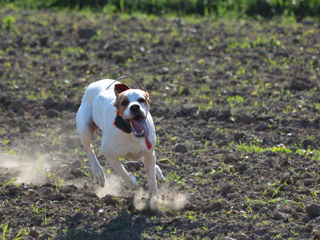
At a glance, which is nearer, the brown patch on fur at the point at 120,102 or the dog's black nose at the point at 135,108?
the dog's black nose at the point at 135,108

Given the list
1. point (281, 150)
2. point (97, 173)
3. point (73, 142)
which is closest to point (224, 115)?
point (281, 150)

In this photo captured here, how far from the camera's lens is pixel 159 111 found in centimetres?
886

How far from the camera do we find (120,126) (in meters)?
5.64

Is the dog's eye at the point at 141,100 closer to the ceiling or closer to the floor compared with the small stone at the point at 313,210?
closer to the ceiling

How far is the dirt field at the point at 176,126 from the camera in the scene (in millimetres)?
5918

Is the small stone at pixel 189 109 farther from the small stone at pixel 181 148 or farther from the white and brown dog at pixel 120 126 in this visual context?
the white and brown dog at pixel 120 126

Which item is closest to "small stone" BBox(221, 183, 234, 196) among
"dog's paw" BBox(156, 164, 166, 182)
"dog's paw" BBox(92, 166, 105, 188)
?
"dog's paw" BBox(156, 164, 166, 182)

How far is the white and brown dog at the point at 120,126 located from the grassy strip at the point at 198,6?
6.89 meters

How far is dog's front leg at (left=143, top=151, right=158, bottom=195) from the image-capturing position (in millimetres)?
6111

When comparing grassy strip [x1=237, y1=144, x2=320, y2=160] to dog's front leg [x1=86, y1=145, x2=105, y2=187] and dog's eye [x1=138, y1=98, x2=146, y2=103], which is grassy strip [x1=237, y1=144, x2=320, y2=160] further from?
dog's eye [x1=138, y1=98, x2=146, y2=103]

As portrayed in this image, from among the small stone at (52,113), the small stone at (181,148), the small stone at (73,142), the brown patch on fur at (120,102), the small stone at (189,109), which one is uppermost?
the brown patch on fur at (120,102)

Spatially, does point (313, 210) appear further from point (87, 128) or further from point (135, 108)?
point (87, 128)

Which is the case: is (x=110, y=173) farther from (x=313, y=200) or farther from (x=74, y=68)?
(x=74, y=68)

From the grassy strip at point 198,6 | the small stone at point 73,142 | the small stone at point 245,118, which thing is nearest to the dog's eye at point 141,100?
the small stone at point 73,142
